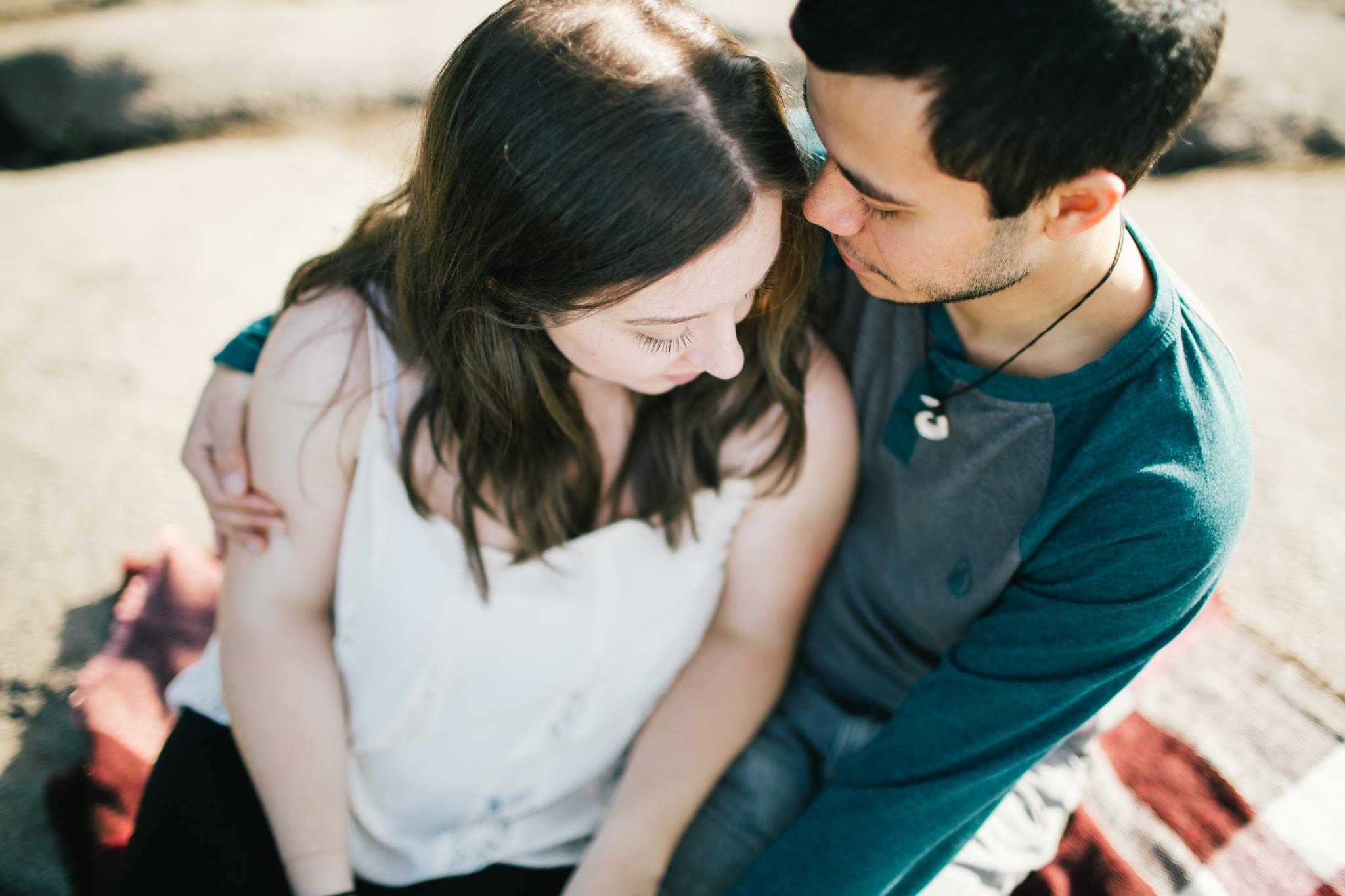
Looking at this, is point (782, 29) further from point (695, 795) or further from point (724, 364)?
point (695, 795)

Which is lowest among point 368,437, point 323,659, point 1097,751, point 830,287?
point 1097,751

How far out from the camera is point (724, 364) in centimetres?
111

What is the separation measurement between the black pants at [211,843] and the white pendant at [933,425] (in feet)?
3.51

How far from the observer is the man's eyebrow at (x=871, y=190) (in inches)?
40.9

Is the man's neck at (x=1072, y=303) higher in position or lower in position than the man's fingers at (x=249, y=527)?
higher

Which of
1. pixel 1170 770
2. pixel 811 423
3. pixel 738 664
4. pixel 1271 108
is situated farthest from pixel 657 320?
pixel 1271 108

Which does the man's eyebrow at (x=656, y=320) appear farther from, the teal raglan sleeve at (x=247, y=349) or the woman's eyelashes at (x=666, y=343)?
the teal raglan sleeve at (x=247, y=349)

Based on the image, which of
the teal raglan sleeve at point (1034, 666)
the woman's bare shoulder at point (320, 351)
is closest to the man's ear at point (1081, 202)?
the teal raglan sleeve at point (1034, 666)

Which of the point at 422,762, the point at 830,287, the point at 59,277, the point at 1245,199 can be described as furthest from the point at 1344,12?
the point at 59,277

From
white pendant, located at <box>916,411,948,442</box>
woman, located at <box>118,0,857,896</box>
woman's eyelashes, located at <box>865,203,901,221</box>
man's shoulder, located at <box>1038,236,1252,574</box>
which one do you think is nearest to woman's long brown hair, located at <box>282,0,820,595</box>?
woman, located at <box>118,0,857,896</box>

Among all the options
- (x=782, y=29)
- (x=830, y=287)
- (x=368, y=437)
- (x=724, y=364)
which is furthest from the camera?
(x=782, y=29)

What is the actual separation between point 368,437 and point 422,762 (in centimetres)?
61

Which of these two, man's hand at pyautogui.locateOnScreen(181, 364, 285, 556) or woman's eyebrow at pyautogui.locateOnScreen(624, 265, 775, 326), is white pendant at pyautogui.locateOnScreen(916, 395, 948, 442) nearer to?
woman's eyebrow at pyautogui.locateOnScreen(624, 265, 775, 326)

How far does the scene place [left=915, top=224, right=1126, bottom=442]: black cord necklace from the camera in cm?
123
